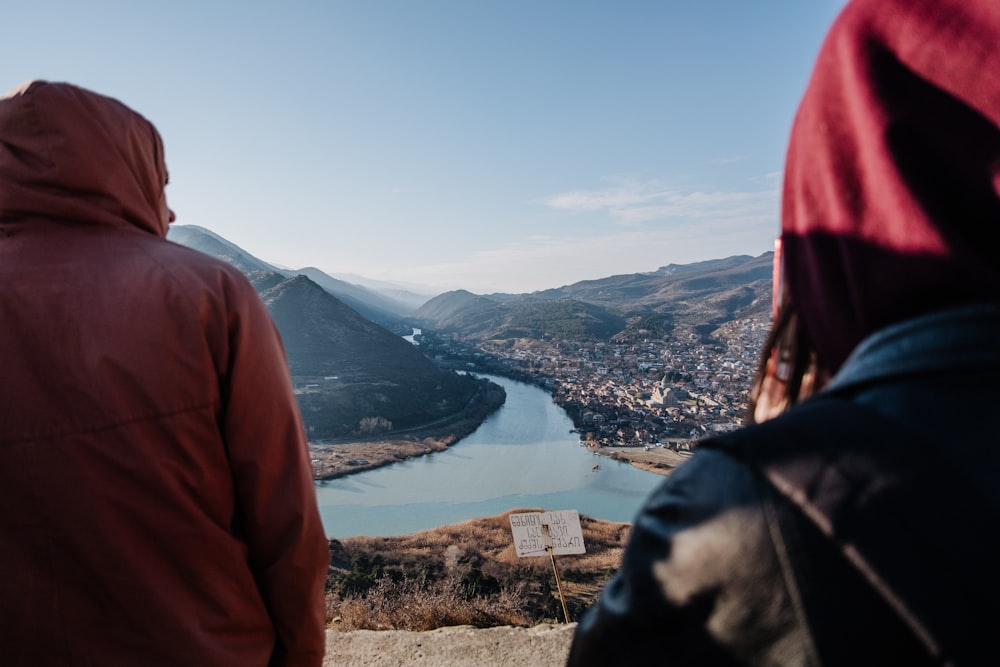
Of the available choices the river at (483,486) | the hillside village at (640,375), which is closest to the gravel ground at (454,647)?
the river at (483,486)

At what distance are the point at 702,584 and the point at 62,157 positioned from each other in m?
0.98

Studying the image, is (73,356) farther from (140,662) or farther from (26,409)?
(140,662)

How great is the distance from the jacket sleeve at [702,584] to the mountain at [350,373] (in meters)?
19.0

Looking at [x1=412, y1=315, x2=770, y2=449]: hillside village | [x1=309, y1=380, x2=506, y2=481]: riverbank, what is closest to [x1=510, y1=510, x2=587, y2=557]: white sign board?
[x1=412, y1=315, x2=770, y2=449]: hillside village

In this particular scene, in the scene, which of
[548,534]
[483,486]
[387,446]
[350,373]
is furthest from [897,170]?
[350,373]

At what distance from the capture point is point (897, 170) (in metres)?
0.39

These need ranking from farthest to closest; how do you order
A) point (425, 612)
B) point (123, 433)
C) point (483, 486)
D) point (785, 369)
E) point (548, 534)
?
point (483, 486)
point (548, 534)
point (425, 612)
point (123, 433)
point (785, 369)

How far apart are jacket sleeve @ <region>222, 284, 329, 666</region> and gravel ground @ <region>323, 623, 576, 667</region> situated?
4.90 feet

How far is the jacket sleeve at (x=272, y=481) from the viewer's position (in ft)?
2.68

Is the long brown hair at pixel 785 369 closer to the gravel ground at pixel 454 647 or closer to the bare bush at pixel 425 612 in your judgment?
the gravel ground at pixel 454 647

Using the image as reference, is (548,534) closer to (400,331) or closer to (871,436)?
(871,436)

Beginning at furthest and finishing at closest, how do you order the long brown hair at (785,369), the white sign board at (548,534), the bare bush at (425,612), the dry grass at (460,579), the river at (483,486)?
the river at (483,486)
the white sign board at (548,534)
the dry grass at (460,579)
the bare bush at (425,612)
the long brown hair at (785,369)

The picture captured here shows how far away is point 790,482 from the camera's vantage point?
319 mm

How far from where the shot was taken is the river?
45.3 ft
